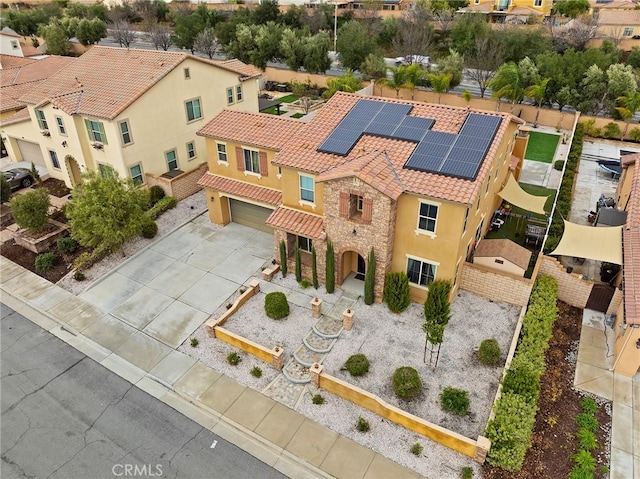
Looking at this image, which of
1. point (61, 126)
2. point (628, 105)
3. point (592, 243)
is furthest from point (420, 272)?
point (628, 105)

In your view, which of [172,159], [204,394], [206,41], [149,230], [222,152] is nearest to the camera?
[204,394]

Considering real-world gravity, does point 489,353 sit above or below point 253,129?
below

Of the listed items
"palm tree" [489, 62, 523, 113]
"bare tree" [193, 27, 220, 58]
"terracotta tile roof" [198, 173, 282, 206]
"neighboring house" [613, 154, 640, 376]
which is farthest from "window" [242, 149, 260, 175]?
"bare tree" [193, 27, 220, 58]

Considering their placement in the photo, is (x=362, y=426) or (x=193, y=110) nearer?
(x=362, y=426)

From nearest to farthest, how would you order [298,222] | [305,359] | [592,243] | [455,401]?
[455,401] → [305,359] → [592,243] → [298,222]

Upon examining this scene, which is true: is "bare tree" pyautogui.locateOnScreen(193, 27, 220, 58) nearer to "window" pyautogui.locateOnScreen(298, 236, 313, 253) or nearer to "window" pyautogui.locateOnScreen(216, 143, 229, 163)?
"window" pyautogui.locateOnScreen(216, 143, 229, 163)

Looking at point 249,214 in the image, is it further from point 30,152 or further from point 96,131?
point 30,152

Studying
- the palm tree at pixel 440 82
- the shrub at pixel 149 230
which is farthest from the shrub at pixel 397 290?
the palm tree at pixel 440 82

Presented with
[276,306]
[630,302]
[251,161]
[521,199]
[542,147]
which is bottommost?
[542,147]
